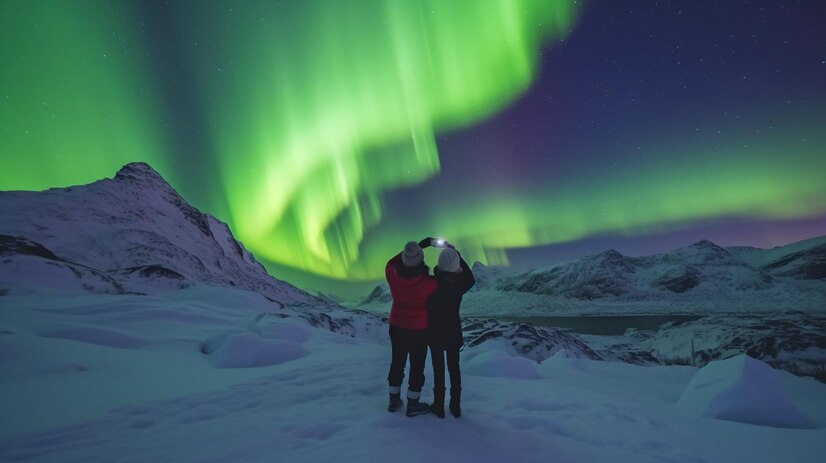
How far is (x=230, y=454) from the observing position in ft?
11.9

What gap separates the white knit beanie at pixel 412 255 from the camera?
513 cm

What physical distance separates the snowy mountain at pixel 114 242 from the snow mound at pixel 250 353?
24488 mm

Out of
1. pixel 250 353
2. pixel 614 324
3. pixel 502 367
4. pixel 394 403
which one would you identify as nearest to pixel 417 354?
pixel 394 403

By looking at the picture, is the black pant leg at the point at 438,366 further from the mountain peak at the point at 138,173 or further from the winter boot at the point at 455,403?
the mountain peak at the point at 138,173

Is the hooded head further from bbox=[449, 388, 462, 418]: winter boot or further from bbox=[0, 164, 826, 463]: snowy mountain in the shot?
bbox=[0, 164, 826, 463]: snowy mountain

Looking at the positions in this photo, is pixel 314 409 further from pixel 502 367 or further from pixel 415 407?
pixel 502 367

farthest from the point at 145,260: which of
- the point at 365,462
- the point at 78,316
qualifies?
the point at 365,462

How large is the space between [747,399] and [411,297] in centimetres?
689

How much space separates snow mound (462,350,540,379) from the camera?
9.62m

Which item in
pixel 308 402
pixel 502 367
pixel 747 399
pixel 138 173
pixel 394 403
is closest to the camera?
pixel 394 403

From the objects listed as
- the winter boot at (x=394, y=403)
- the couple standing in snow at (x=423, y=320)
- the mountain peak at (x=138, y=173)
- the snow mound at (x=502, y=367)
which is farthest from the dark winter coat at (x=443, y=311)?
the mountain peak at (x=138, y=173)

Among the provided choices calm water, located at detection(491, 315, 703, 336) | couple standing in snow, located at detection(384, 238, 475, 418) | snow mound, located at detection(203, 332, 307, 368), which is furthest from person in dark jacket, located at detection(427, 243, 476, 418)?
calm water, located at detection(491, 315, 703, 336)

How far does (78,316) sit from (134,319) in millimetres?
1550

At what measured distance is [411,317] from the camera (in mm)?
5219
